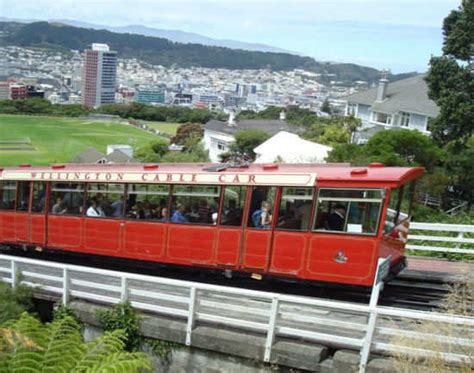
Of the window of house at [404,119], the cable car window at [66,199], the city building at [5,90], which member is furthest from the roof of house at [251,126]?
the city building at [5,90]

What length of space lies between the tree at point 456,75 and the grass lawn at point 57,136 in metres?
72.9

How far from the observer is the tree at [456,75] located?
85.7ft

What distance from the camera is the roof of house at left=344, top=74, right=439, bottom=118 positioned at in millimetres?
64750

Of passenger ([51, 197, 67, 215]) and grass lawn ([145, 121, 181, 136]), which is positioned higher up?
passenger ([51, 197, 67, 215])

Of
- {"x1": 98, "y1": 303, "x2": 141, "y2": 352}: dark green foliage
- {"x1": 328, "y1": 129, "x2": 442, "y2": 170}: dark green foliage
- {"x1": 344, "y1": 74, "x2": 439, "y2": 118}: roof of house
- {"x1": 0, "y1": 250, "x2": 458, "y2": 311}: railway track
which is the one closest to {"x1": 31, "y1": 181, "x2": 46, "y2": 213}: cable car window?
{"x1": 0, "y1": 250, "x2": 458, "y2": 311}: railway track

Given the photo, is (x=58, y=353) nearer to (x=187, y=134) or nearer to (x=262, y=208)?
(x=262, y=208)

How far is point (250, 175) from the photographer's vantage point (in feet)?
36.3

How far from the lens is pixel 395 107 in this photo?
229 feet

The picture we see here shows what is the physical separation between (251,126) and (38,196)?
3345 inches

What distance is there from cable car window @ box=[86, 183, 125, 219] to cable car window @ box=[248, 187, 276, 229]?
3.22 m

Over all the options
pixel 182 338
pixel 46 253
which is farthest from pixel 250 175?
pixel 46 253

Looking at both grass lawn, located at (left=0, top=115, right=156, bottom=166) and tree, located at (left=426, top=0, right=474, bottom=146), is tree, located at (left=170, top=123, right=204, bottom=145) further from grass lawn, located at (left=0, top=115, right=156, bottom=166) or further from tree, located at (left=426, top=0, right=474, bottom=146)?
tree, located at (left=426, top=0, right=474, bottom=146)

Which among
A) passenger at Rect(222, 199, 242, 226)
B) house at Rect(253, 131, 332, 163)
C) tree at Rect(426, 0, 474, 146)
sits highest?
tree at Rect(426, 0, 474, 146)

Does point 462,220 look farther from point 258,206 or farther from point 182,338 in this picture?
point 182,338
